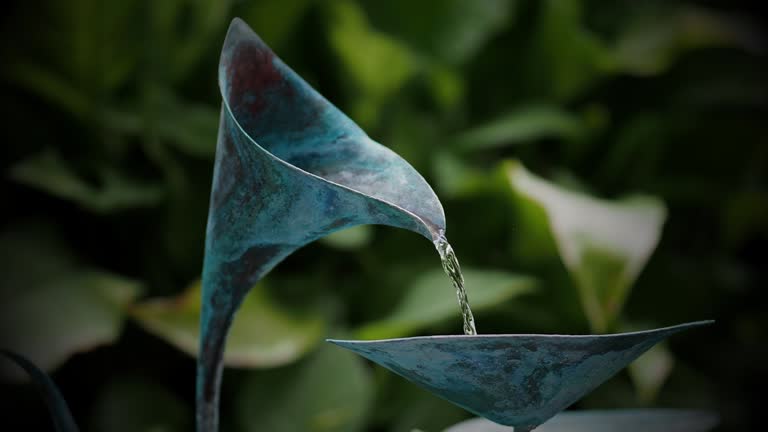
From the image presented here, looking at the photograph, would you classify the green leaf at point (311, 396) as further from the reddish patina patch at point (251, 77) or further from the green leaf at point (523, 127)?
the reddish patina patch at point (251, 77)

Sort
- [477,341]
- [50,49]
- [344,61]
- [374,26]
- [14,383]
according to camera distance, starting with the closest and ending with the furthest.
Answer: [477,341] < [14,383] < [50,49] < [344,61] < [374,26]

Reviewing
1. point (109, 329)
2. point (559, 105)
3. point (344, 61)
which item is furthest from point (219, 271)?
point (559, 105)

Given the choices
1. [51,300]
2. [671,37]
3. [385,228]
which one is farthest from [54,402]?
[671,37]

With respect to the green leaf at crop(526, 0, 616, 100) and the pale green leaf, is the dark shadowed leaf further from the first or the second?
the green leaf at crop(526, 0, 616, 100)

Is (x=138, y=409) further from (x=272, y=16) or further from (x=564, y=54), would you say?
(x=564, y=54)

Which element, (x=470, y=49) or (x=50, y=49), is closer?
(x=50, y=49)

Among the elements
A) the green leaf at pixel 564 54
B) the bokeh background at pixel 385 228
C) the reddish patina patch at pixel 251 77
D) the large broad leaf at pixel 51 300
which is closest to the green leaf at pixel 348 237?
the bokeh background at pixel 385 228

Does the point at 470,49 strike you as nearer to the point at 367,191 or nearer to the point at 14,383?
the point at 14,383
